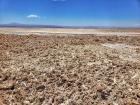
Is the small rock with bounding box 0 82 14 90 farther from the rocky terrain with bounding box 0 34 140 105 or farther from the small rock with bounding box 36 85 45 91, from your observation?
the small rock with bounding box 36 85 45 91

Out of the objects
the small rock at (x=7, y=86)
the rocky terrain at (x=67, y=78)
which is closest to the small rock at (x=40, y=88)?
the rocky terrain at (x=67, y=78)

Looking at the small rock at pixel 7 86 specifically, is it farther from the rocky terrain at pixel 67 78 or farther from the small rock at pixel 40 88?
the small rock at pixel 40 88

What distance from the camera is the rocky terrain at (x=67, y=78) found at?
9.50 m

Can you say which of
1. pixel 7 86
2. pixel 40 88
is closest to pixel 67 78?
pixel 40 88

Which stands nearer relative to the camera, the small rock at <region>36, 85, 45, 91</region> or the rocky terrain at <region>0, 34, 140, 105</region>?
the rocky terrain at <region>0, 34, 140, 105</region>

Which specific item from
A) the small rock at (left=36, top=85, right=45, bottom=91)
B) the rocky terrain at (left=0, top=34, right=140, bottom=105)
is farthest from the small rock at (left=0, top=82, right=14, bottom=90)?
the small rock at (left=36, top=85, right=45, bottom=91)

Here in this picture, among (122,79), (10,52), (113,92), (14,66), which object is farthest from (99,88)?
(10,52)

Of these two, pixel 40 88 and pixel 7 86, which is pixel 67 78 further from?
pixel 7 86

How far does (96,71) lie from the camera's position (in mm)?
11430

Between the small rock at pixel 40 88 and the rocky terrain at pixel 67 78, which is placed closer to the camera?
the rocky terrain at pixel 67 78

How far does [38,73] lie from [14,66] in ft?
4.29

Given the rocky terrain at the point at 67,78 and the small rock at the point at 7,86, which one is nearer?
the rocky terrain at the point at 67,78

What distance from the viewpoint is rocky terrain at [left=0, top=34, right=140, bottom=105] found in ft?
31.2

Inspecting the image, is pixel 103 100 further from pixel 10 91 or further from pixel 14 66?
pixel 14 66
